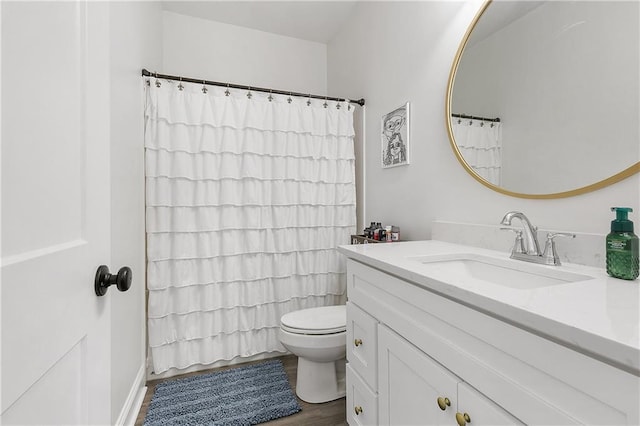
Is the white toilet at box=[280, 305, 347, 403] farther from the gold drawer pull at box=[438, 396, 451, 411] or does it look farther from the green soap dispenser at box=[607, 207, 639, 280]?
the green soap dispenser at box=[607, 207, 639, 280]

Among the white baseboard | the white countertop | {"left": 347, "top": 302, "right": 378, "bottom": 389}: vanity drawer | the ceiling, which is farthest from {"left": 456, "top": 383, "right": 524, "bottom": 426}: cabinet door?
the ceiling

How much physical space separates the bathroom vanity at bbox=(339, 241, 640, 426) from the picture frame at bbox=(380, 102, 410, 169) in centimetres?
75

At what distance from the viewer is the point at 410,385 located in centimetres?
93

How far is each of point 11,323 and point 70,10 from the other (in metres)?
0.52

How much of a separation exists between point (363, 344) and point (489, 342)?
2.13 ft

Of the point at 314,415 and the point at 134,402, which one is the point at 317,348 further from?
the point at 134,402

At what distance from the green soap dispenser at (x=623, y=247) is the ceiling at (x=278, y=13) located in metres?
2.31

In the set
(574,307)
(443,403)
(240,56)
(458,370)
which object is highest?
(240,56)

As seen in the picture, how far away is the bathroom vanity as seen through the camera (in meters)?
0.48

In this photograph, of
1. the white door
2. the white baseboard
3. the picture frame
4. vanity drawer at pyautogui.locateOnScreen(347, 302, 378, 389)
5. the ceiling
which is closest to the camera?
the white door

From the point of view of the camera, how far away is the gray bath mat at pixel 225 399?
1546 mm

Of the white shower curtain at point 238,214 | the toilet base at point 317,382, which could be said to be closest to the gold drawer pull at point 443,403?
the toilet base at point 317,382

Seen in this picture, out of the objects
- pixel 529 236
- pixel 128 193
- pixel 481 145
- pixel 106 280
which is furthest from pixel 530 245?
pixel 128 193

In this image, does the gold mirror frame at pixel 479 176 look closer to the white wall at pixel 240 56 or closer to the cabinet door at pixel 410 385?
the cabinet door at pixel 410 385
